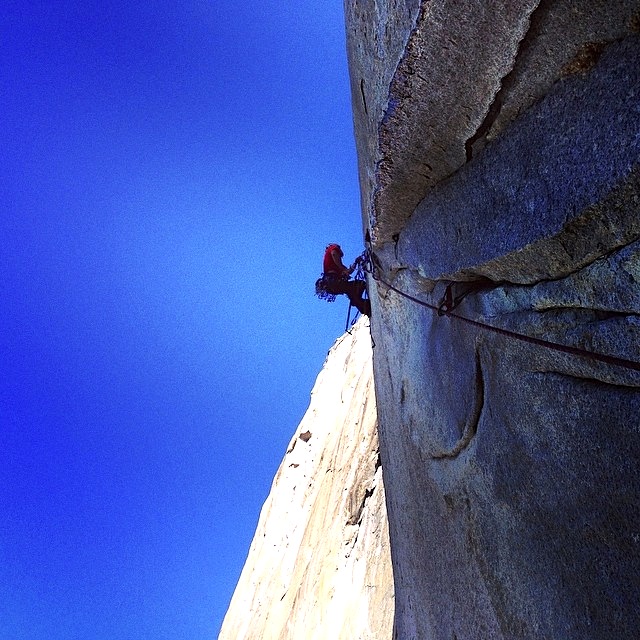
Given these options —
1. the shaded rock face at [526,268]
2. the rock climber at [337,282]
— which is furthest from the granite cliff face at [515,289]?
the rock climber at [337,282]

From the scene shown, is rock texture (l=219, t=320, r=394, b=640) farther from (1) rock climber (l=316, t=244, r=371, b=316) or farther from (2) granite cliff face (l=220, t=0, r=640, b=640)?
(2) granite cliff face (l=220, t=0, r=640, b=640)

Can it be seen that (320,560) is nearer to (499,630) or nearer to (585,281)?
(499,630)

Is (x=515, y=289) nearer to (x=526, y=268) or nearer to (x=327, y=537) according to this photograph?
(x=526, y=268)

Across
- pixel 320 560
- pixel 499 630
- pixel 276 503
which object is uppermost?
pixel 276 503

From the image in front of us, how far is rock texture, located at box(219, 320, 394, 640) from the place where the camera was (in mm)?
10977

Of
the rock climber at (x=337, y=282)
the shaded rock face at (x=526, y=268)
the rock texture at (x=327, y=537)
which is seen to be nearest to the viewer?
the shaded rock face at (x=526, y=268)

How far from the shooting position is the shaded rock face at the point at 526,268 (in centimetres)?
197

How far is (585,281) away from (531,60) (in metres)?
0.97

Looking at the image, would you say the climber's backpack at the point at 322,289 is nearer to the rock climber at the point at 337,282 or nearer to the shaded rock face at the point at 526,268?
the rock climber at the point at 337,282

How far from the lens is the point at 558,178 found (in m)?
2.14

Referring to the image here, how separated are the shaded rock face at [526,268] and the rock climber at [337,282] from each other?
375cm

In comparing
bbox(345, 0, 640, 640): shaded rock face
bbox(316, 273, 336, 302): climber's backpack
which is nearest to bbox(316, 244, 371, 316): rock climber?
bbox(316, 273, 336, 302): climber's backpack

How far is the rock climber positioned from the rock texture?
599 cm

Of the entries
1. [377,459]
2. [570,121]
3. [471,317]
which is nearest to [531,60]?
[570,121]
